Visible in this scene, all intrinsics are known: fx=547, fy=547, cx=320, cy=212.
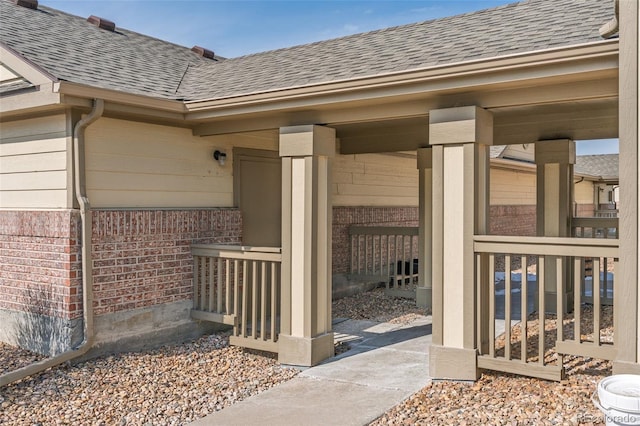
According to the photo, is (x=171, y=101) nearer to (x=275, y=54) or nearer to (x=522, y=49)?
(x=275, y=54)

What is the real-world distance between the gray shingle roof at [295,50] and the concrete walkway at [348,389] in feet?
9.43

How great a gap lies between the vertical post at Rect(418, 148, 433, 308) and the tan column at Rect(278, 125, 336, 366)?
3.09 m

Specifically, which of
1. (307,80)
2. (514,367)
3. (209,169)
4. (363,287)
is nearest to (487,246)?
(514,367)

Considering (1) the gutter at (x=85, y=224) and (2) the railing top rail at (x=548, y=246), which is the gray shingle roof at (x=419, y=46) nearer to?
(1) the gutter at (x=85, y=224)

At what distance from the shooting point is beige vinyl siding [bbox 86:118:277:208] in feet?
19.1

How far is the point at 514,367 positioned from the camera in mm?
4711

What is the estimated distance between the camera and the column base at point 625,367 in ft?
12.5

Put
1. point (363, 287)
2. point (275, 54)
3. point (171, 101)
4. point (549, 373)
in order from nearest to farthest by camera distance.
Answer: point (549, 373) < point (171, 101) < point (275, 54) < point (363, 287)

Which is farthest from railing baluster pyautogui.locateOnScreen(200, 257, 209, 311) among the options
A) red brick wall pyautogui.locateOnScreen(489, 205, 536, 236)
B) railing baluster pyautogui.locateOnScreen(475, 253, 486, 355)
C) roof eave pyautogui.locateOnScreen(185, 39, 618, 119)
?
red brick wall pyautogui.locateOnScreen(489, 205, 536, 236)

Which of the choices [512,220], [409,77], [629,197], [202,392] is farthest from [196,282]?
[512,220]

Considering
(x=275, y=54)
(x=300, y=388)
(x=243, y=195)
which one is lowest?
(x=300, y=388)

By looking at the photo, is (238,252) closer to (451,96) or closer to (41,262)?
(41,262)

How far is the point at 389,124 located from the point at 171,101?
8.43 feet

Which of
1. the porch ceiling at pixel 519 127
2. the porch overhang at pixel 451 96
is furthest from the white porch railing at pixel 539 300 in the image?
the porch ceiling at pixel 519 127
